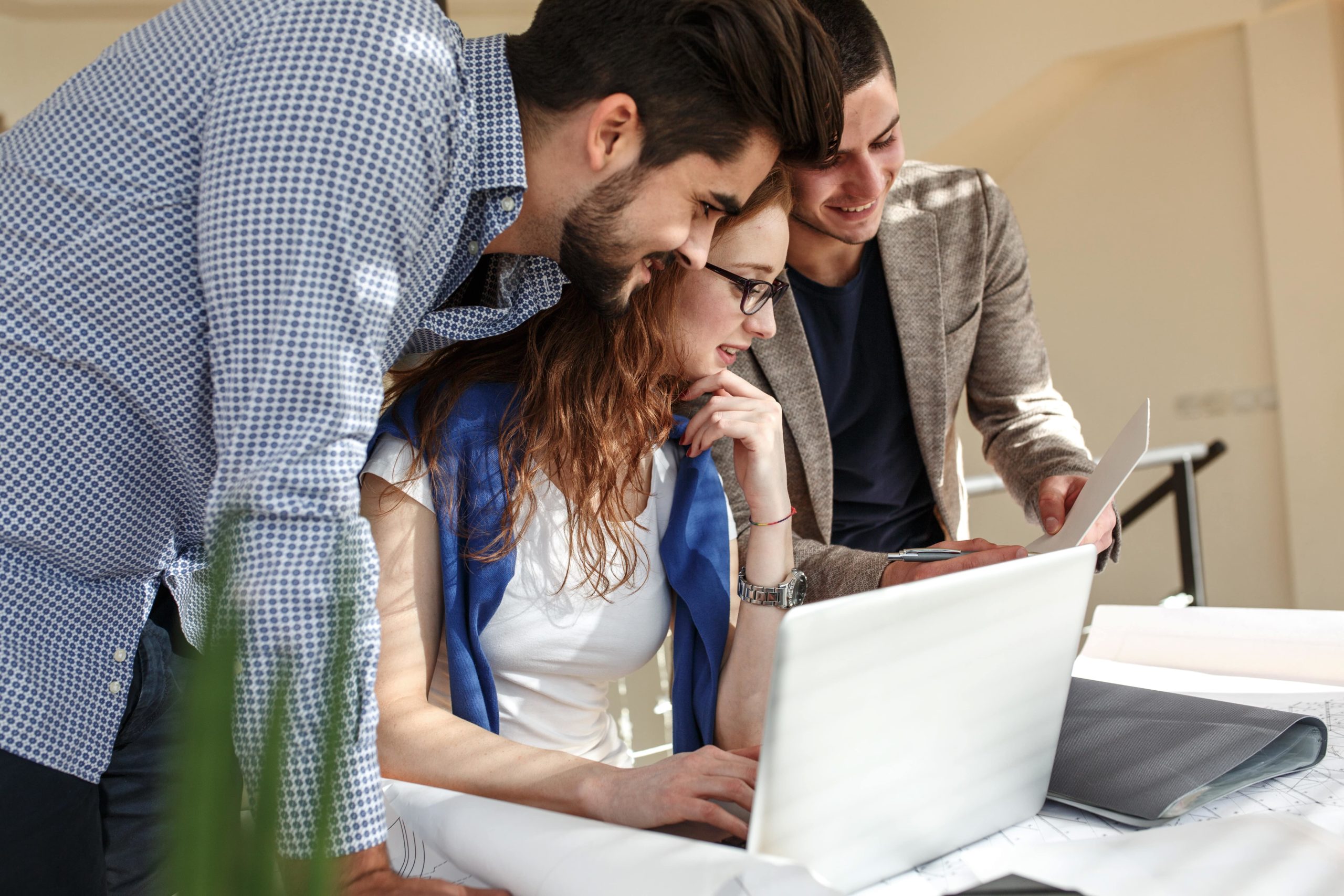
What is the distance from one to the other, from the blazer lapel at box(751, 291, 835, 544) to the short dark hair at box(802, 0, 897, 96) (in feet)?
1.31

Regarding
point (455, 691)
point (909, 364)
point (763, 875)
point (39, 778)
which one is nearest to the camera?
point (763, 875)

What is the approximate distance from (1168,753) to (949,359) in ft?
3.83

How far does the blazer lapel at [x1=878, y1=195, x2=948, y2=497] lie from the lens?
6.71 feet

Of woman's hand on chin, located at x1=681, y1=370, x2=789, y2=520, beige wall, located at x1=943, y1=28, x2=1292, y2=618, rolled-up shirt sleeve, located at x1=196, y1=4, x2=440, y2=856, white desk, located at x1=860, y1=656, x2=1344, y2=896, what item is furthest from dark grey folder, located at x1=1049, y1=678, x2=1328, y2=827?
beige wall, located at x1=943, y1=28, x2=1292, y2=618

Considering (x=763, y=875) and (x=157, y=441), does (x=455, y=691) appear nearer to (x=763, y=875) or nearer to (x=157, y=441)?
(x=157, y=441)

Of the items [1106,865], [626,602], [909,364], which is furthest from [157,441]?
[909,364]

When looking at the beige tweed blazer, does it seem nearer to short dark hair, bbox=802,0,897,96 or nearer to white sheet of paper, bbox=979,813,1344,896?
short dark hair, bbox=802,0,897,96

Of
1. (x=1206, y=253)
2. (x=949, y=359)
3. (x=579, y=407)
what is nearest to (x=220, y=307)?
(x=579, y=407)

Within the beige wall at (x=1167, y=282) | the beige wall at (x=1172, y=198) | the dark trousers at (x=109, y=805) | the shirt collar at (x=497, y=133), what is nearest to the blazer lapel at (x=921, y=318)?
the shirt collar at (x=497, y=133)

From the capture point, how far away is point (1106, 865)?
0.83m

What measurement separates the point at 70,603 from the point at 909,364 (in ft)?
4.69

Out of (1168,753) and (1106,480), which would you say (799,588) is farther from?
(1168,753)

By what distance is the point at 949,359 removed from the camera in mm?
2102

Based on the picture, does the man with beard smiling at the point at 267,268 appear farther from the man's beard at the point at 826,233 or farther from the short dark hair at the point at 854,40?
the man's beard at the point at 826,233
